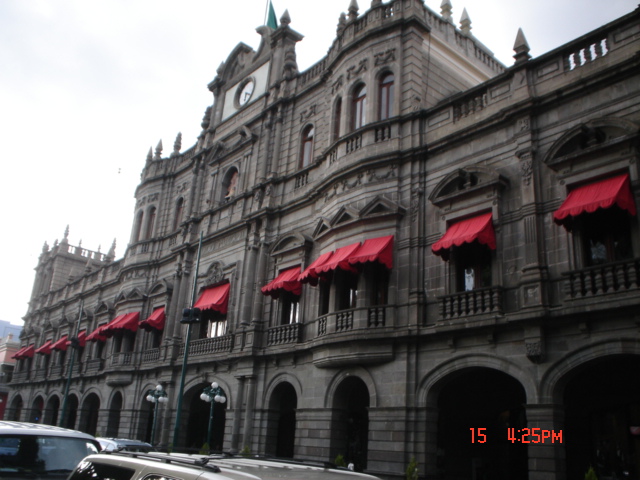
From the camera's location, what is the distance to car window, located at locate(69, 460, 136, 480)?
506cm

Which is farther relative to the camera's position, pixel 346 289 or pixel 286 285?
pixel 286 285

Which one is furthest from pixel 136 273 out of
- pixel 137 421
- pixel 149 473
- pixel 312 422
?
pixel 149 473

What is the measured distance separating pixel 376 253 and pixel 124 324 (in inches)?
679

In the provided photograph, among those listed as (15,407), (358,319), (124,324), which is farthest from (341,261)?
(15,407)

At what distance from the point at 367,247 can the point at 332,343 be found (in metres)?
2.90

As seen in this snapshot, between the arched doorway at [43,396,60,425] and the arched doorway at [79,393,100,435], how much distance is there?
4.73m

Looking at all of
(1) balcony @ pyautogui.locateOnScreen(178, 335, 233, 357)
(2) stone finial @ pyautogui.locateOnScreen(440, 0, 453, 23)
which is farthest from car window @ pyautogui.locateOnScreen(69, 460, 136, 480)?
(2) stone finial @ pyautogui.locateOnScreen(440, 0, 453, 23)

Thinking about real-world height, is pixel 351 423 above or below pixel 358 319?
below

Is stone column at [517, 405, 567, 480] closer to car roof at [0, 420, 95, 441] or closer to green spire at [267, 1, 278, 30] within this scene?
car roof at [0, 420, 95, 441]

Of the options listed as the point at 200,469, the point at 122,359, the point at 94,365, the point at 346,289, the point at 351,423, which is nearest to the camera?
the point at 200,469

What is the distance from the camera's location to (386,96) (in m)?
19.5

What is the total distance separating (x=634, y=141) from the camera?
13.0 metres

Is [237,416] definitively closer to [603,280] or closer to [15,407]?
[603,280]

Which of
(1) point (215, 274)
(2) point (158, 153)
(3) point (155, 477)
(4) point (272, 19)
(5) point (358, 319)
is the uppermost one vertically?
(4) point (272, 19)
